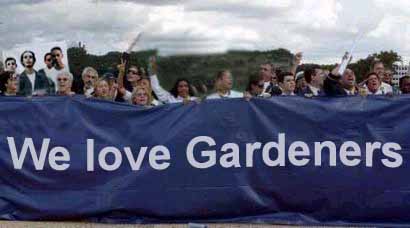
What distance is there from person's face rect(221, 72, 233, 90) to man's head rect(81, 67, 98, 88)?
1.70 metres

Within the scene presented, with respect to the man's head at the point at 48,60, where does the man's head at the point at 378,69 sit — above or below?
below

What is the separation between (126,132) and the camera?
8656mm

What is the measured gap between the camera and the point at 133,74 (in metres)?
9.85

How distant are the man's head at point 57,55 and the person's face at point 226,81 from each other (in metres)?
2.73

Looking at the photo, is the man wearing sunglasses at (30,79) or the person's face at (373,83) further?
the man wearing sunglasses at (30,79)

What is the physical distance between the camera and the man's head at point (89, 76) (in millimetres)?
9891

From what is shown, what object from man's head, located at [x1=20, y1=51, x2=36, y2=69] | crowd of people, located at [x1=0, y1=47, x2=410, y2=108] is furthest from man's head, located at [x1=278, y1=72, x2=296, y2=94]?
man's head, located at [x1=20, y1=51, x2=36, y2=69]

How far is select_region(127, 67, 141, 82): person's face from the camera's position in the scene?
386 inches

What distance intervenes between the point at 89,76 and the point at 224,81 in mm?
1838

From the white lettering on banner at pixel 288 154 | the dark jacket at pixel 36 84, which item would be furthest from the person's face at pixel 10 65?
the white lettering on banner at pixel 288 154

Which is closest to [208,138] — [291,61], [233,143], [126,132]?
[233,143]

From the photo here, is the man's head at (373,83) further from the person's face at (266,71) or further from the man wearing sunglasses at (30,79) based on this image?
the man wearing sunglasses at (30,79)

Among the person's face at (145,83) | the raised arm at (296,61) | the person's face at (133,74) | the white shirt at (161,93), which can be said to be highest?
the raised arm at (296,61)

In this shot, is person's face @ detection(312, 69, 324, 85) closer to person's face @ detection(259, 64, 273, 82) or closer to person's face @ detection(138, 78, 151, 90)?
person's face @ detection(259, 64, 273, 82)
